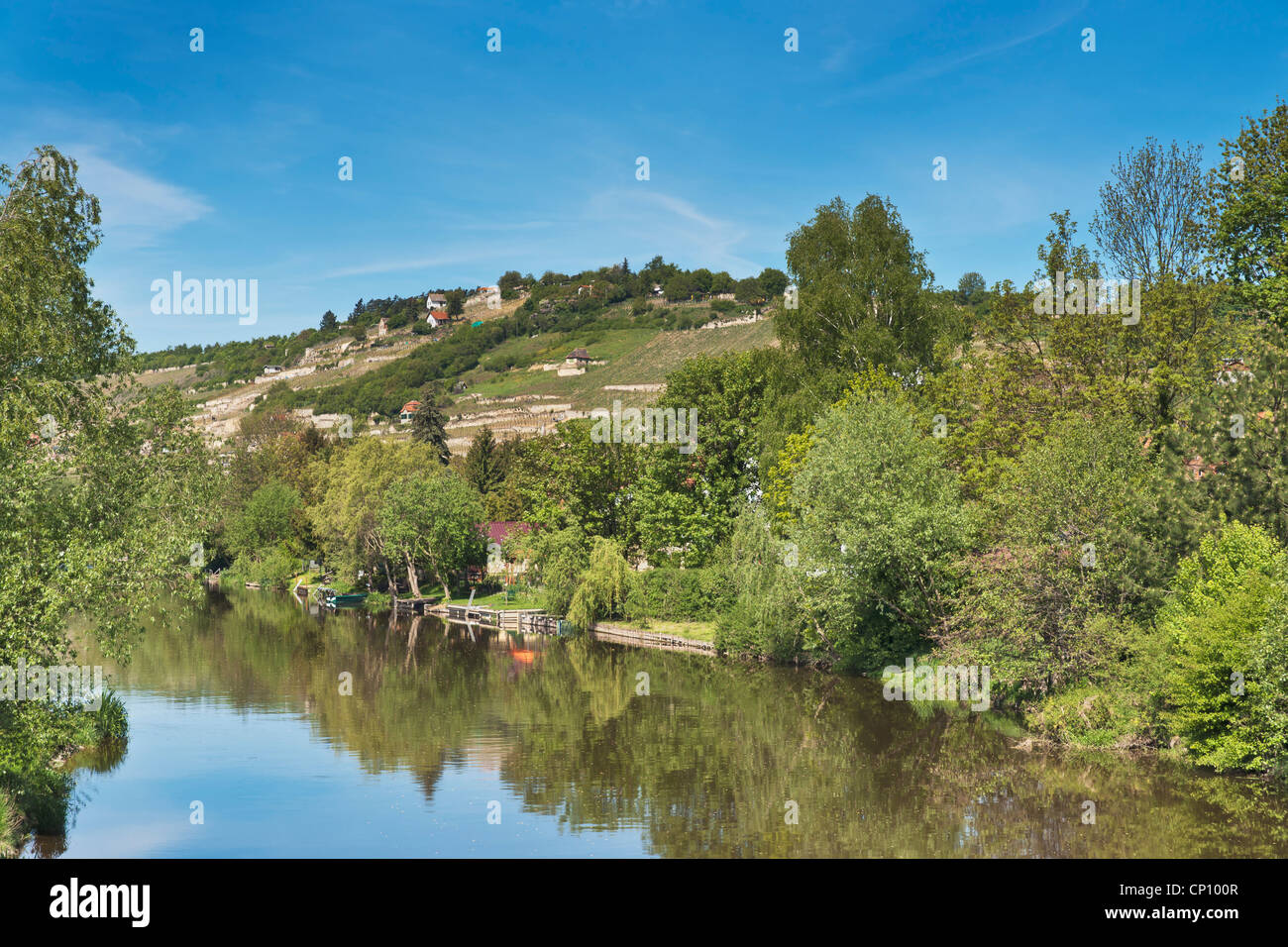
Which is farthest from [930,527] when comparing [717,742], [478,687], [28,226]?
[28,226]

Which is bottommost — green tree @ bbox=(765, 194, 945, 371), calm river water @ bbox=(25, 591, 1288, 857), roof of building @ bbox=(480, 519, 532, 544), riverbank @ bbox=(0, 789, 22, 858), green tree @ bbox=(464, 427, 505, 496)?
calm river water @ bbox=(25, 591, 1288, 857)

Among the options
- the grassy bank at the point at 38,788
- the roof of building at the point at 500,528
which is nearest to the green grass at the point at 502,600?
the roof of building at the point at 500,528

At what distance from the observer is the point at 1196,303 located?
37.6 meters

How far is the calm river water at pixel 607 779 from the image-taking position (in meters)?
21.8

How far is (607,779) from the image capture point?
90.7ft

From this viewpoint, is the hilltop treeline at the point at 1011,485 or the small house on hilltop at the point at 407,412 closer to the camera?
the hilltop treeline at the point at 1011,485

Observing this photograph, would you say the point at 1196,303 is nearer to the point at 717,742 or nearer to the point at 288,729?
the point at 717,742

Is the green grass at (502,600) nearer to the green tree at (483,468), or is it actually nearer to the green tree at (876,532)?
the green tree at (483,468)

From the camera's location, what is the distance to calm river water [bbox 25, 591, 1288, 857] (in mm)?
21834

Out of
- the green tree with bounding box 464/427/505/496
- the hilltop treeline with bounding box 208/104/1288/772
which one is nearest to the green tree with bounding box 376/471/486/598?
the hilltop treeline with bounding box 208/104/1288/772

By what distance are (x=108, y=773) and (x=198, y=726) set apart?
21.2 ft

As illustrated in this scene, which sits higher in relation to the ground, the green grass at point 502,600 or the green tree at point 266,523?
the green tree at point 266,523

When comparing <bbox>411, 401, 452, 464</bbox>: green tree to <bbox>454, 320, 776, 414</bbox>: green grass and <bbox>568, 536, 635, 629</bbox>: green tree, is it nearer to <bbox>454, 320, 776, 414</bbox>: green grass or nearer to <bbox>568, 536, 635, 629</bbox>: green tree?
<bbox>568, 536, 635, 629</bbox>: green tree

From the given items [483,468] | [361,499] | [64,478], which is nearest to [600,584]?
[361,499]
